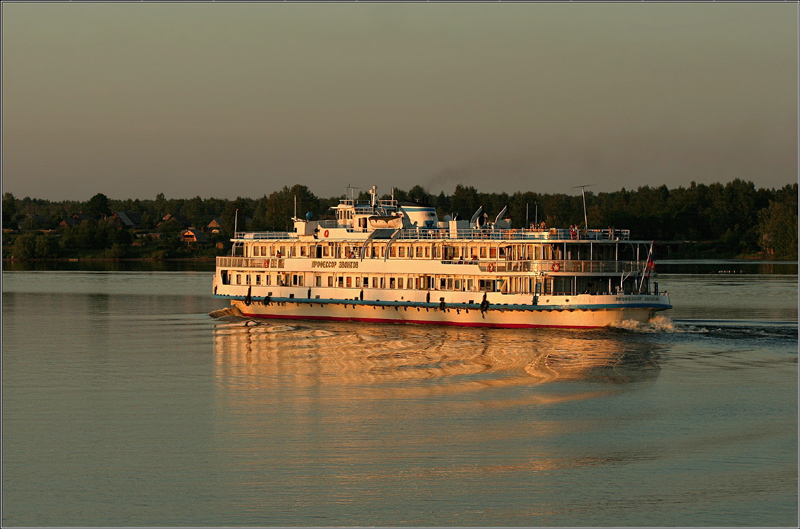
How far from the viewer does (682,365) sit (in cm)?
4931

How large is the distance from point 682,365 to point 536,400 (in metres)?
11.9

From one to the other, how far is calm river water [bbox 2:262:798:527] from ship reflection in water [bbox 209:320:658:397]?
235mm

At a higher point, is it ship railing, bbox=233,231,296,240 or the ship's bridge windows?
ship railing, bbox=233,231,296,240

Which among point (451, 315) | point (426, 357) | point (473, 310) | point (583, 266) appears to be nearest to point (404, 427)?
point (426, 357)

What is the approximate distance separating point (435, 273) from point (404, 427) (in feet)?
106

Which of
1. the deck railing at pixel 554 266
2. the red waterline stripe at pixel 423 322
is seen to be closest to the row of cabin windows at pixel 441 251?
the deck railing at pixel 554 266

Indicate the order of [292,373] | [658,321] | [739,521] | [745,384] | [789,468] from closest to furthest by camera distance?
1. [739,521]
2. [789,468]
3. [745,384]
4. [292,373]
5. [658,321]

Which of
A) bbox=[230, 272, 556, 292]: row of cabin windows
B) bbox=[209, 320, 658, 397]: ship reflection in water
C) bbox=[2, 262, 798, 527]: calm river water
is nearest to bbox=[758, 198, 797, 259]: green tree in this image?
bbox=[2, 262, 798, 527]: calm river water

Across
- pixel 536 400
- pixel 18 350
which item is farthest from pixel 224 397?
pixel 18 350

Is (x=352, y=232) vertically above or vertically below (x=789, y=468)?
above

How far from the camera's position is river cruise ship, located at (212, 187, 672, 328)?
205 feet

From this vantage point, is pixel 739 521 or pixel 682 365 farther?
pixel 682 365

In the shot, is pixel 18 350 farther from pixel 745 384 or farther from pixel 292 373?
pixel 745 384

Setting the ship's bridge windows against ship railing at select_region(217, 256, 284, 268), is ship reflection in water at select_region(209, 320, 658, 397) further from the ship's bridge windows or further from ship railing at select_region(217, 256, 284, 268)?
ship railing at select_region(217, 256, 284, 268)
